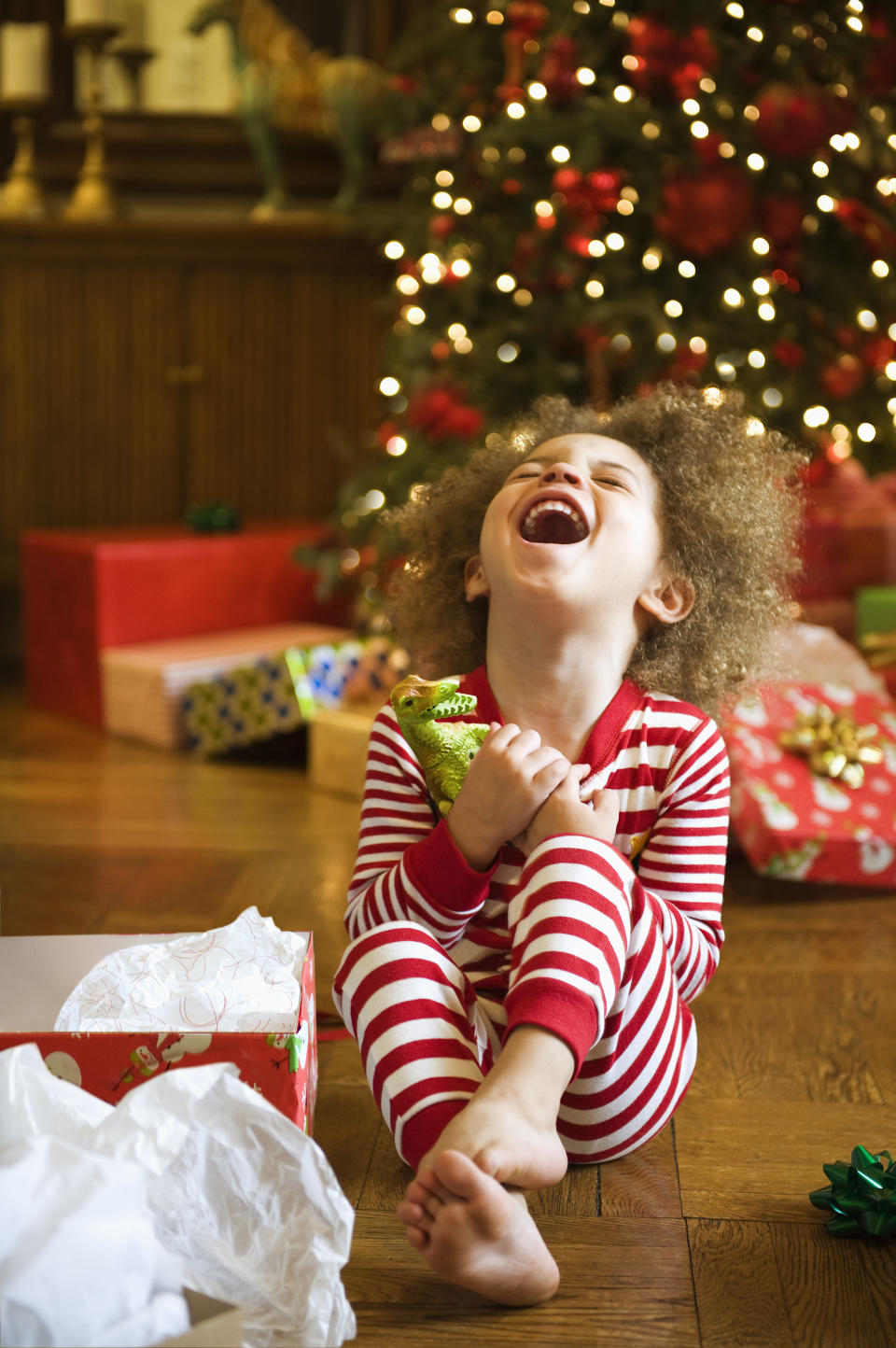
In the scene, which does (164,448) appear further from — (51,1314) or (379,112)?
(51,1314)

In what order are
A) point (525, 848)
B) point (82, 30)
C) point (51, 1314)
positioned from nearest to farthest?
point (51, 1314) < point (525, 848) < point (82, 30)

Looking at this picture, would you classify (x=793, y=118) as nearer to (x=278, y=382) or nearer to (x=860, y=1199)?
(x=278, y=382)

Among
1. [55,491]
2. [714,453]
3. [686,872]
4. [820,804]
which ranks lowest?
[55,491]

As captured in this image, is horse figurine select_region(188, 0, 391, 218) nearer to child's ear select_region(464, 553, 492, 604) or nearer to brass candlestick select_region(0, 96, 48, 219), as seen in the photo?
brass candlestick select_region(0, 96, 48, 219)

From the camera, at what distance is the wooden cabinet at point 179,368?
9.37 ft

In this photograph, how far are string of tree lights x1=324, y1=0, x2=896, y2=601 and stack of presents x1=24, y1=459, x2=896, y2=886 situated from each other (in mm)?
226

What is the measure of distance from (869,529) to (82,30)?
189cm

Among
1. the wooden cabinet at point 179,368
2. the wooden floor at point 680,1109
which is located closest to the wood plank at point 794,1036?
the wooden floor at point 680,1109

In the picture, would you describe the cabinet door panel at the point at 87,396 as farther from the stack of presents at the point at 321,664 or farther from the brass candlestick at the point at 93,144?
the stack of presents at the point at 321,664

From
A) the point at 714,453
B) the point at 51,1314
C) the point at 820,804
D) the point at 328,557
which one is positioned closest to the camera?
the point at 51,1314

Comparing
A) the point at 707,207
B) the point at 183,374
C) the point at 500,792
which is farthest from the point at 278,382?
the point at 500,792

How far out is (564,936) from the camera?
2.76 feet

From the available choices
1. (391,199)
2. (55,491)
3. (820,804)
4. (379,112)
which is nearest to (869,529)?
(820,804)

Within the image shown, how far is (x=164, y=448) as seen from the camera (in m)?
2.95
